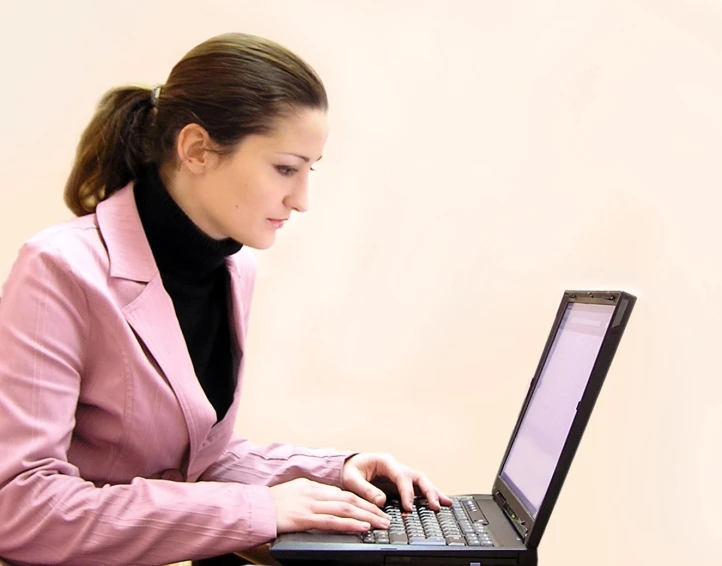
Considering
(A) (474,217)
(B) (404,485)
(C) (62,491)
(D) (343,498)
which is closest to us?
(C) (62,491)

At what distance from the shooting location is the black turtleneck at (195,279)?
0.94 m

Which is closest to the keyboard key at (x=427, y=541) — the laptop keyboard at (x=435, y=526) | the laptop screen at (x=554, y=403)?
the laptop keyboard at (x=435, y=526)

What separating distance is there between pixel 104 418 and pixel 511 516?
0.52m

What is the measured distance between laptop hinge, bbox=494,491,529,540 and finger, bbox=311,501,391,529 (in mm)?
154

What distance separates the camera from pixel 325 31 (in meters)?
1.42

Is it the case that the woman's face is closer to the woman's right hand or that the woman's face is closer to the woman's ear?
the woman's ear

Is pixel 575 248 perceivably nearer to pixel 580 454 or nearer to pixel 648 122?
pixel 648 122

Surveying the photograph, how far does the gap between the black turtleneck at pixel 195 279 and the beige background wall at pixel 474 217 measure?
1.30 ft

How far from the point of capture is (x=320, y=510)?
0.79 metres

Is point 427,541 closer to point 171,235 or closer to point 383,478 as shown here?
point 383,478

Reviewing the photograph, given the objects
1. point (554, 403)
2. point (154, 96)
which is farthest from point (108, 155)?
point (554, 403)

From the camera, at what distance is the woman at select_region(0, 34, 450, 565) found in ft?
2.41

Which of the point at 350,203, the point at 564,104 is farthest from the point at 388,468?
the point at 564,104

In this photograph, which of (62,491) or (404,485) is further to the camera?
(404,485)
